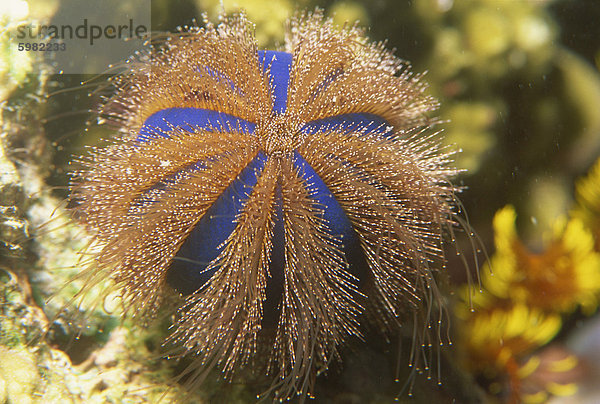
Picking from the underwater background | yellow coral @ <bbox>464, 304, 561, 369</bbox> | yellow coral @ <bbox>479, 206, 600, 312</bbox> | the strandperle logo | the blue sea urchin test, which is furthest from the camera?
yellow coral @ <bbox>479, 206, 600, 312</bbox>

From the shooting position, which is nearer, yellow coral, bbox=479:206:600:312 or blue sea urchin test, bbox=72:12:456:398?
blue sea urchin test, bbox=72:12:456:398

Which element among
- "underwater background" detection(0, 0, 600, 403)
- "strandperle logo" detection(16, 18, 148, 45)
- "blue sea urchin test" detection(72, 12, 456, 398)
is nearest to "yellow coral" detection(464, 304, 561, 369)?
"underwater background" detection(0, 0, 600, 403)

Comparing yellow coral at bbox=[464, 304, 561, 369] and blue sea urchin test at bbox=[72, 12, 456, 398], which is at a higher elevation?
blue sea urchin test at bbox=[72, 12, 456, 398]

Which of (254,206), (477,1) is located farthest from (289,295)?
(477,1)

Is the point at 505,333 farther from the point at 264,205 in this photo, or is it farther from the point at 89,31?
the point at 89,31

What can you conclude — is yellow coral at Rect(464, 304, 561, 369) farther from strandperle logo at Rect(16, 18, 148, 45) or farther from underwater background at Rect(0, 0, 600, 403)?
strandperle logo at Rect(16, 18, 148, 45)

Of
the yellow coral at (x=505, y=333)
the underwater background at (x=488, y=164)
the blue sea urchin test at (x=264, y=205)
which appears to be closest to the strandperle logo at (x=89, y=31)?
the underwater background at (x=488, y=164)
